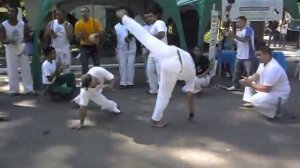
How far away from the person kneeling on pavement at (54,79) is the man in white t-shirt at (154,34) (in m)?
1.54

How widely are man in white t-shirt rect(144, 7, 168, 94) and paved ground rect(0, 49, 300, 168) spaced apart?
0.68 m

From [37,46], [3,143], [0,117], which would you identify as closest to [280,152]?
[3,143]

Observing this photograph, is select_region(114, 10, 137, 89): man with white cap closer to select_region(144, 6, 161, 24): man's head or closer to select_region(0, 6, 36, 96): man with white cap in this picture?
select_region(144, 6, 161, 24): man's head

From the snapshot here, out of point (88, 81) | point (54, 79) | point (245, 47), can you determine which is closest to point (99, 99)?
point (88, 81)

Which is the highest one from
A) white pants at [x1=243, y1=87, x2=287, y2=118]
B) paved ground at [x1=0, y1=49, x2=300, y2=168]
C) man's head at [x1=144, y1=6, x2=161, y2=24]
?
man's head at [x1=144, y1=6, x2=161, y2=24]

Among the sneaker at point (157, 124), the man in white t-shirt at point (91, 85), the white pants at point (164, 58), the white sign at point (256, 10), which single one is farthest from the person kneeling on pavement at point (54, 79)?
the white sign at point (256, 10)

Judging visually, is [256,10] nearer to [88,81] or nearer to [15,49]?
[15,49]

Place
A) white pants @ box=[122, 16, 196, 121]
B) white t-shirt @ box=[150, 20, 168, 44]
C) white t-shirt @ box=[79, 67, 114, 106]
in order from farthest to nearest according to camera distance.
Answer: white t-shirt @ box=[150, 20, 168, 44], white t-shirt @ box=[79, 67, 114, 106], white pants @ box=[122, 16, 196, 121]

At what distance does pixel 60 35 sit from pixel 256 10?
179 inches

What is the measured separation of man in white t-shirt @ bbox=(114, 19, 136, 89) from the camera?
32.0 ft

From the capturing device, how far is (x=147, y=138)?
6.35 metres

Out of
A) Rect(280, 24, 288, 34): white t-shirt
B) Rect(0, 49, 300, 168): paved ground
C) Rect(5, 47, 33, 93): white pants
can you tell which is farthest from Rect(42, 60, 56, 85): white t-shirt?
Rect(280, 24, 288, 34): white t-shirt

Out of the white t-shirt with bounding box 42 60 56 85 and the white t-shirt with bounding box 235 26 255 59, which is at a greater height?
the white t-shirt with bounding box 235 26 255 59

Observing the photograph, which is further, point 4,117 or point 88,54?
point 88,54
